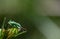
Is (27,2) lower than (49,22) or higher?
higher

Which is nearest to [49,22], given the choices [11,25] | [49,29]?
[49,29]

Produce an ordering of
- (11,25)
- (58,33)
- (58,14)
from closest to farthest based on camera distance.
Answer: (11,25) < (58,33) < (58,14)

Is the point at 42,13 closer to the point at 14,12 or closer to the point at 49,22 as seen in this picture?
the point at 49,22

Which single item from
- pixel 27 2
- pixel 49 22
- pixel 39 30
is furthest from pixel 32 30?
pixel 27 2

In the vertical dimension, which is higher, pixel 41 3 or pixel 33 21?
pixel 41 3

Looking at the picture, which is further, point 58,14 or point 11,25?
point 58,14

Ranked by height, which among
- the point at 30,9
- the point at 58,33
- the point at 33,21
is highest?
the point at 30,9

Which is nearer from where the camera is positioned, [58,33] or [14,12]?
[58,33]

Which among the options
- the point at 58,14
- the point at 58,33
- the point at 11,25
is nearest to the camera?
the point at 11,25

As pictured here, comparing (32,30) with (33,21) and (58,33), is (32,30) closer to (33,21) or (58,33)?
(33,21)
